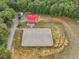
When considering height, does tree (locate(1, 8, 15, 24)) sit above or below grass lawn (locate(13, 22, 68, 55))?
above

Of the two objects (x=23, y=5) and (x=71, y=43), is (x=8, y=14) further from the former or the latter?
(x=71, y=43)

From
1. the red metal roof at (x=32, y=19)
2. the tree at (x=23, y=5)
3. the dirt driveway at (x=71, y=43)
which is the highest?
the tree at (x=23, y=5)

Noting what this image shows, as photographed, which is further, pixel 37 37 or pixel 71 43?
pixel 37 37

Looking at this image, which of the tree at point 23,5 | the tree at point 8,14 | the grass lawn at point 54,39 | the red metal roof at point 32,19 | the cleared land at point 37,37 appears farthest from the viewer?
the tree at point 23,5

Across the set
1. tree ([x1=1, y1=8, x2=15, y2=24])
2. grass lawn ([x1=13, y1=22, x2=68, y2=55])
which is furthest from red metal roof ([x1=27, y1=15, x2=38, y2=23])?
tree ([x1=1, y1=8, x2=15, y2=24])

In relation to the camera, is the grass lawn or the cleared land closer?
the grass lawn

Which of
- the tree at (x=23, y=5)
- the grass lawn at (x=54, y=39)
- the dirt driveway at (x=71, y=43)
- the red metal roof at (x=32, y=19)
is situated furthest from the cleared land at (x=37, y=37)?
the tree at (x=23, y=5)

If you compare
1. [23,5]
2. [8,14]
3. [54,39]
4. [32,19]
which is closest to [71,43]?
[54,39]

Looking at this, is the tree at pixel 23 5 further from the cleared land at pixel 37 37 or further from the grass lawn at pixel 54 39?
the cleared land at pixel 37 37

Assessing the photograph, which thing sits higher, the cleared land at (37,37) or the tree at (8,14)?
the tree at (8,14)

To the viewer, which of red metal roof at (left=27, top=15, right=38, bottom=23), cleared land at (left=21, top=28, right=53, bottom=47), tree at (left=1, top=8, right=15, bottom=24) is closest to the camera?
cleared land at (left=21, top=28, right=53, bottom=47)

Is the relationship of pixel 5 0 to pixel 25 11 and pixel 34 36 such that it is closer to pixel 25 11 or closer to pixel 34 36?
pixel 25 11

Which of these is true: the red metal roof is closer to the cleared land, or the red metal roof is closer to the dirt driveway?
the cleared land
